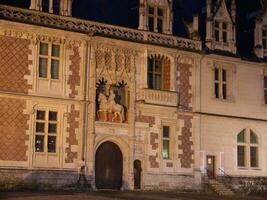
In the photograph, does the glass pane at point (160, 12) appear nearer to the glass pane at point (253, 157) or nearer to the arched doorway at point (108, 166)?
the arched doorway at point (108, 166)

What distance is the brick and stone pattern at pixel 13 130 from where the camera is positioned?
29.7 m

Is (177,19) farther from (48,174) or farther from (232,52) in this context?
(48,174)

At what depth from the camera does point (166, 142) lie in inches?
1385

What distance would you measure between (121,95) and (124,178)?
455cm

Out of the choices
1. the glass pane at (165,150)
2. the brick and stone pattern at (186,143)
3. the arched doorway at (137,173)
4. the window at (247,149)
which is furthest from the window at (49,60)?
the window at (247,149)

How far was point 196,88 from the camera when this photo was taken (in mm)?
36344

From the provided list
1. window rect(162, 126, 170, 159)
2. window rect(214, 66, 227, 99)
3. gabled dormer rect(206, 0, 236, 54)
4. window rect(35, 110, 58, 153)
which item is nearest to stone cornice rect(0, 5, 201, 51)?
gabled dormer rect(206, 0, 236, 54)

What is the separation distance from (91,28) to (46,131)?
603 centimetres

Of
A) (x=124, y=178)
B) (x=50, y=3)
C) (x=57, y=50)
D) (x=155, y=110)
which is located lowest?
(x=124, y=178)

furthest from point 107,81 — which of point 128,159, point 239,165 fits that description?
point 239,165

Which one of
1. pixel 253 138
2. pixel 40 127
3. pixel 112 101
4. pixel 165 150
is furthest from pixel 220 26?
pixel 40 127

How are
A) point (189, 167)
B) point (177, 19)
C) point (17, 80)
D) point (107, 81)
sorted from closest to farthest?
point (17, 80) < point (107, 81) < point (189, 167) < point (177, 19)

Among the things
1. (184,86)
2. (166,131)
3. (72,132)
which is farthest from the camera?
(184,86)

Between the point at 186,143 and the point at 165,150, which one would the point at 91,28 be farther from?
the point at 186,143
